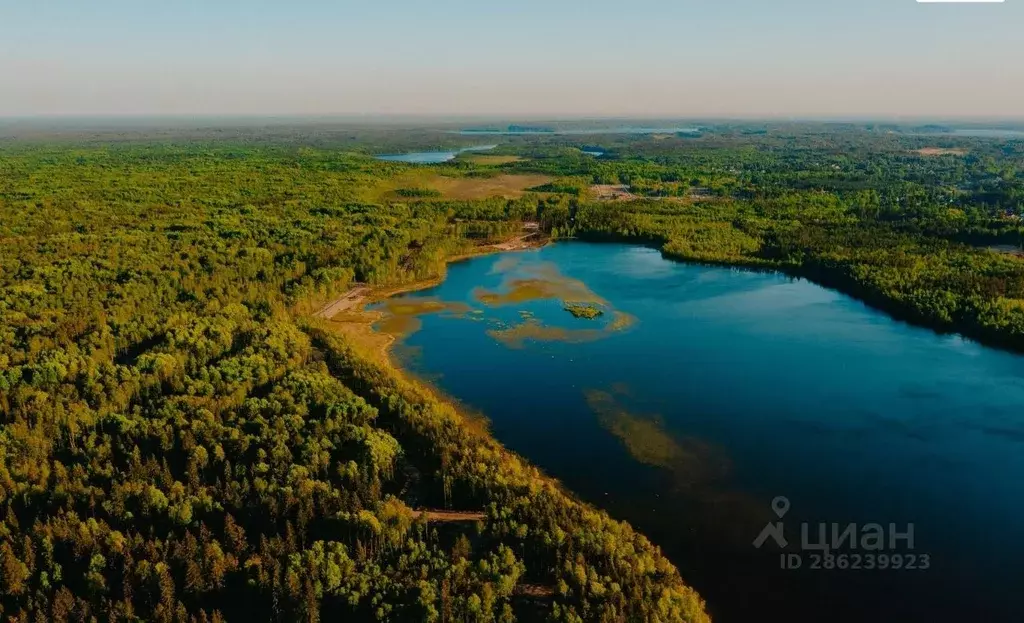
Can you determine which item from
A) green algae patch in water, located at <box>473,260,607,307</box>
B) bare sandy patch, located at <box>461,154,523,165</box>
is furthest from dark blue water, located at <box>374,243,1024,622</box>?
bare sandy patch, located at <box>461,154,523,165</box>

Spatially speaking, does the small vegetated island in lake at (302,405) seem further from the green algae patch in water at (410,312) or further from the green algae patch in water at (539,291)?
the green algae patch in water at (410,312)

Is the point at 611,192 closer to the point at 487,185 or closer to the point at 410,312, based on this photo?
the point at 487,185

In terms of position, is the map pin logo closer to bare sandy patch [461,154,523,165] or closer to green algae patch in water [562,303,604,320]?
green algae patch in water [562,303,604,320]

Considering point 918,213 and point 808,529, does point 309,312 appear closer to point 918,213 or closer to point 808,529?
point 808,529

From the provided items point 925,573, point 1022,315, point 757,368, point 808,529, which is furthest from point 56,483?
point 1022,315

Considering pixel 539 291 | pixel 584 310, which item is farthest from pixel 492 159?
pixel 584 310
